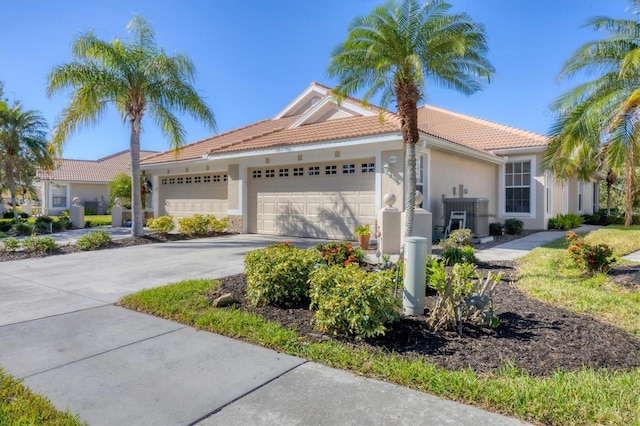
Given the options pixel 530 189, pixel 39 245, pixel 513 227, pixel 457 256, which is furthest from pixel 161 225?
pixel 530 189

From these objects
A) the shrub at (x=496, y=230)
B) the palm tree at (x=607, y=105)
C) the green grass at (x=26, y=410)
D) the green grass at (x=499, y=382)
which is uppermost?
the palm tree at (x=607, y=105)

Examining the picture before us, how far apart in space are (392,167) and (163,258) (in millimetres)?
7020

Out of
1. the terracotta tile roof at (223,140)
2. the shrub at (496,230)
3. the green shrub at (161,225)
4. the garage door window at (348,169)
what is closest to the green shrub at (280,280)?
the garage door window at (348,169)

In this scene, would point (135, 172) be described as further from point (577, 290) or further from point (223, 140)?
point (577, 290)

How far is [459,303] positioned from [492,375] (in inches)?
42.7

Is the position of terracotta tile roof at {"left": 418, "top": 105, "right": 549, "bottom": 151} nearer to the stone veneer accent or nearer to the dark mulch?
the stone veneer accent

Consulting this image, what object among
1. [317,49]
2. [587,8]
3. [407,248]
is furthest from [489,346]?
[317,49]

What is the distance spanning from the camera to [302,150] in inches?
533

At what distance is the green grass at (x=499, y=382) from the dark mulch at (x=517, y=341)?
198 mm

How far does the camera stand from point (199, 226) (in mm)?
14984

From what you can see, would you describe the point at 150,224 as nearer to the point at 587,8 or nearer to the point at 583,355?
the point at 583,355

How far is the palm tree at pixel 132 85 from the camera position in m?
12.1

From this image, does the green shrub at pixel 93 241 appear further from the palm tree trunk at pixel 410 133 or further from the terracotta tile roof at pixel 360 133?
the palm tree trunk at pixel 410 133

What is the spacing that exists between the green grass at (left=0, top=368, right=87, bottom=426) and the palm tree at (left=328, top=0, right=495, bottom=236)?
25.5 ft
